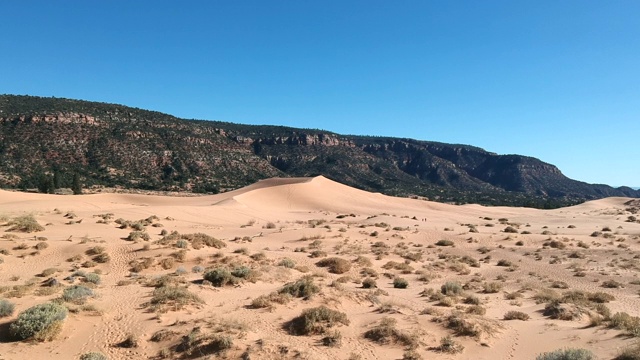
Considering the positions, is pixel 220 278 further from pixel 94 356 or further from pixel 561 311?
pixel 561 311

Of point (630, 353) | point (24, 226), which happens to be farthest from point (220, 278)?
point (24, 226)

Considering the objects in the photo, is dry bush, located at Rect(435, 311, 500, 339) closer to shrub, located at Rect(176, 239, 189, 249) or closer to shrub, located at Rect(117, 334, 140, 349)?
shrub, located at Rect(117, 334, 140, 349)

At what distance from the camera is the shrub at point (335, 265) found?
17406mm

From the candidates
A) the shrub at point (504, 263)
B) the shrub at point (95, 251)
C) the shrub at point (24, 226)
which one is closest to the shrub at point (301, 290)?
the shrub at point (95, 251)

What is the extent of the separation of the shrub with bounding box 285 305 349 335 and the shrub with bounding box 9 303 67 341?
4928mm

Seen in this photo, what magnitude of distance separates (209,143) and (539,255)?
9128cm

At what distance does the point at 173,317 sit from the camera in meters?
9.64

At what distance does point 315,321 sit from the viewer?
9391 millimetres

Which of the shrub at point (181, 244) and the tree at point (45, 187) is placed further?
the tree at point (45, 187)

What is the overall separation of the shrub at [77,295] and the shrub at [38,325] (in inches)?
59.3

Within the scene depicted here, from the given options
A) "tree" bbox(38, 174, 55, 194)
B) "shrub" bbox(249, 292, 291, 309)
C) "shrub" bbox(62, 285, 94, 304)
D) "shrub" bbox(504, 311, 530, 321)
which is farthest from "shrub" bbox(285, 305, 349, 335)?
"tree" bbox(38, 174, 55, 194)

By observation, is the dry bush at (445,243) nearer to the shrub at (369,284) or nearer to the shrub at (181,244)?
the shrub at (369,284)

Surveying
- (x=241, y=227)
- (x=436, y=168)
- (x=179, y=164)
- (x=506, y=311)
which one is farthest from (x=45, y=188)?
(x=436, y=168)

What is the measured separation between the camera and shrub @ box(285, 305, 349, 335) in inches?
363
